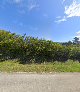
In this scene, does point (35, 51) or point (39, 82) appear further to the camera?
point (35, 51)

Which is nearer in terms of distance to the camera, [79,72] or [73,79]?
[73,79]

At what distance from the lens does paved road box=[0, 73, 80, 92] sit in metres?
8.98

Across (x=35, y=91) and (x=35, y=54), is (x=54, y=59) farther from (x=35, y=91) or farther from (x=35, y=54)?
(x=35, y=91)

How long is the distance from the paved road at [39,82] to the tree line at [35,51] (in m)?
4.66

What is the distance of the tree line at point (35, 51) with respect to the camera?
55.1 feet

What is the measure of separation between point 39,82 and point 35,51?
679 centimetres

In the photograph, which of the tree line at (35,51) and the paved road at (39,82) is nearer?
the paved road at (39,82)

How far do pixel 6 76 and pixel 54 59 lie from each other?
20.5ft

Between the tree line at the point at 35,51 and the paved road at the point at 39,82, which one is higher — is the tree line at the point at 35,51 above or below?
above

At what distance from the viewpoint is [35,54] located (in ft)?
55.1

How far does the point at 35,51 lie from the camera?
16844mm

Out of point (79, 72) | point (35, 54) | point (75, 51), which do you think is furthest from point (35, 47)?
point (79, 72)

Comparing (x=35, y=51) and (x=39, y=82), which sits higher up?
(x=35, y=51)

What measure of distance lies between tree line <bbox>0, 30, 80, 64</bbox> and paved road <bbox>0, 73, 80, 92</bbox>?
184 inches
